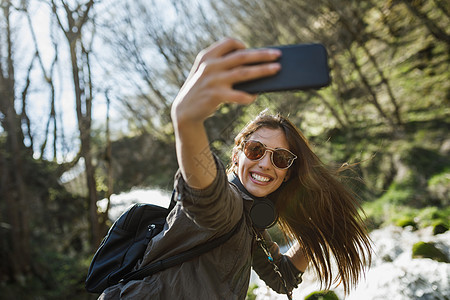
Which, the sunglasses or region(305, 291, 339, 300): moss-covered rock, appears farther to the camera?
region(305, 291, 339, 300): moss-covered rock

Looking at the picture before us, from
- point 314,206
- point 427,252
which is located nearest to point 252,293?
point 427,252

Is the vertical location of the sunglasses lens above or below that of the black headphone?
above

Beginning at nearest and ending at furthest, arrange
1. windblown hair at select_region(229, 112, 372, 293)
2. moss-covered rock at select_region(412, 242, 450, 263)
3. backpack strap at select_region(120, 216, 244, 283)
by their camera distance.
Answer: backpack strap at select_region(120, 216, 244, 283), windblown hair at select_region(229, 112, 372, 293), moss-covered rock at select_region(412, 242, 450, 263)

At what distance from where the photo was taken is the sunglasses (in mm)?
1625

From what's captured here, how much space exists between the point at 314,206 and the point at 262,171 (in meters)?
0.40

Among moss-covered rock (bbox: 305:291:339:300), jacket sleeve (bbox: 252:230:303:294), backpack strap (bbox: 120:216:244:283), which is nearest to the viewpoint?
backpack strap (bbox: 120:216:244:283)

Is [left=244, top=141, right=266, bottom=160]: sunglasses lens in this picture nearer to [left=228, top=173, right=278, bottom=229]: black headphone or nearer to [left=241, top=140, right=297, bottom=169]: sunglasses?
[left=241, top=140, right=297, bottom=169]: sunglasses

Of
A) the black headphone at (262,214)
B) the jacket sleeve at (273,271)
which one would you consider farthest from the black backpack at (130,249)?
the jacket sleeve at (273,271)

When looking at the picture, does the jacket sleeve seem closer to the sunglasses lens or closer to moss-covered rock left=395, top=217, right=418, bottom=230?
the sunglasses lens

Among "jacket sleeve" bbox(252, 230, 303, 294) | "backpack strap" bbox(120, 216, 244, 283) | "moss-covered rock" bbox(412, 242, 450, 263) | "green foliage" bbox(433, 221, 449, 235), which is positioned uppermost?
"backpack strap" bbox(120, 216, 244, 283)

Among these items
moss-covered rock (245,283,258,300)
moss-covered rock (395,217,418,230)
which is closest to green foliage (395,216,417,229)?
moss-covered rock (395,217,418,230)

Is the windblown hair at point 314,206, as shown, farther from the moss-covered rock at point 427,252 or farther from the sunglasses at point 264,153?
the moss-covered rock at point 427,252

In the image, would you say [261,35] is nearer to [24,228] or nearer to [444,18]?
[444,18]

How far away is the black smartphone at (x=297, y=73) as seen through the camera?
2.46 ft
